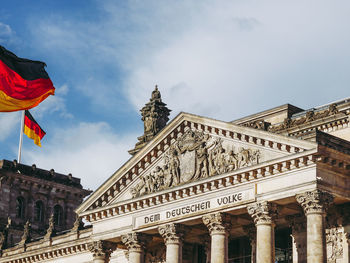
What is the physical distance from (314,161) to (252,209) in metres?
4.85

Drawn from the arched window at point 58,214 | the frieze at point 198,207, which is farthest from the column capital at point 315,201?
the arched window at point 58,214

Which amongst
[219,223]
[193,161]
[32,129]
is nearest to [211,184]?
[193,161]

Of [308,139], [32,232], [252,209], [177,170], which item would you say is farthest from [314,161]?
[32,232]

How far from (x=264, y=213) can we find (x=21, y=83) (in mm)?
14964

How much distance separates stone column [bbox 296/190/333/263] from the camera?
151ft

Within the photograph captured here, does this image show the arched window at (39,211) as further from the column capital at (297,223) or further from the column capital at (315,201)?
the column capital at (315,201)

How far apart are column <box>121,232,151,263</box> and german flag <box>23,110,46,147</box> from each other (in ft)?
59.8

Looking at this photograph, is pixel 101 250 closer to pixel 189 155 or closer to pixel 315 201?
pixel 189 155

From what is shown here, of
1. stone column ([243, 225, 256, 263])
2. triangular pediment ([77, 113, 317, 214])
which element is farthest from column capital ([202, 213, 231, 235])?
stone column ([243, 225, 256, 263])

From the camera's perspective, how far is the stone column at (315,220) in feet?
151

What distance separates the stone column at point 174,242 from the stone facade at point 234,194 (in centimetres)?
6

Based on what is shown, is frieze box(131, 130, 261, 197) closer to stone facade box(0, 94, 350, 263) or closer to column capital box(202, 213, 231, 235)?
stone facade box(0, 94, 350, 263)

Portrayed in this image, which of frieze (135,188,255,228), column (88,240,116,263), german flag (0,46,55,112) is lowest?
column (88,240,116,263)

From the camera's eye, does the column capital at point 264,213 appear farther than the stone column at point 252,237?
No
